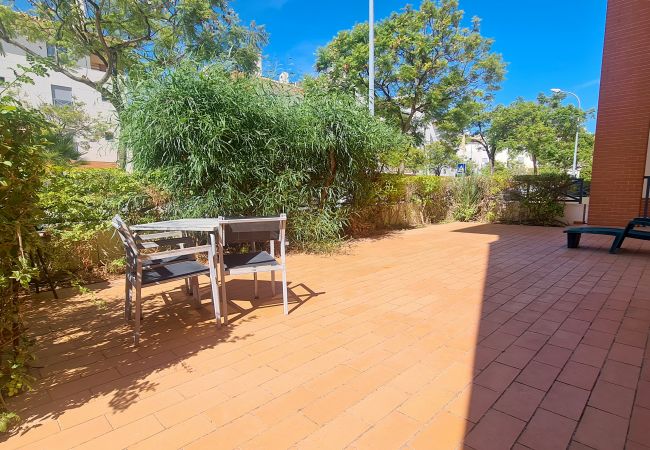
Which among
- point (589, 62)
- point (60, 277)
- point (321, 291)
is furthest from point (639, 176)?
point (589, 62)

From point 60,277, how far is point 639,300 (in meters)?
6.02

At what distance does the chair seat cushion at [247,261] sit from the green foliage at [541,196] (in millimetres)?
8484

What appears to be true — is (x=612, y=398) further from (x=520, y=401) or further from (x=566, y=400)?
(x=520, y=401)

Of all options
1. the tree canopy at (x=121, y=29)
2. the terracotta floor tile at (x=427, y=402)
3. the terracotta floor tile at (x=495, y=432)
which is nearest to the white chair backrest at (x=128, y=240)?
the terracotta floor tile at (x=427, y=402)

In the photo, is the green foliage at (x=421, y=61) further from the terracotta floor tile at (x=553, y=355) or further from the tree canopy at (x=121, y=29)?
the terracotta floor tile at (x=553, y=355)

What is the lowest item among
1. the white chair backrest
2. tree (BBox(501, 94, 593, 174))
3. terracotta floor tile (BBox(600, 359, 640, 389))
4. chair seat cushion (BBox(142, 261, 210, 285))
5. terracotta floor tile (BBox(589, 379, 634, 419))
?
terracotta floor tile (BBox(600, 359, 640, 389))

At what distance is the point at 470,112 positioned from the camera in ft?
50.8

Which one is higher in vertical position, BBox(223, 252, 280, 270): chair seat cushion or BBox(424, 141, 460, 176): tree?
BBox(424, 141, 460, 176): tree

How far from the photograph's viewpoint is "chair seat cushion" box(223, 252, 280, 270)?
2780mm

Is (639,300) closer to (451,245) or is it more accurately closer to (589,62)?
(451,245)

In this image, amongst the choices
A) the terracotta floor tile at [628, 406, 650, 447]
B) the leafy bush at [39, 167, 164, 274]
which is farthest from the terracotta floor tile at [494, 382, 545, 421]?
the leafy bush at [39, 167, 164, 274]

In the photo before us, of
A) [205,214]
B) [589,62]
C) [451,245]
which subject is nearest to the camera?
[205,214]

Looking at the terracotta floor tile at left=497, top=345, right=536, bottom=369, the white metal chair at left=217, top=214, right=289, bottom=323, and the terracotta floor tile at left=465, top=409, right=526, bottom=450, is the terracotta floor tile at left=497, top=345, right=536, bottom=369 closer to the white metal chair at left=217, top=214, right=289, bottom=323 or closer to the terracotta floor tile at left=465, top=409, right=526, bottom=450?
the terracotta floor tile at left=465, top=409, right=526, bottom=450

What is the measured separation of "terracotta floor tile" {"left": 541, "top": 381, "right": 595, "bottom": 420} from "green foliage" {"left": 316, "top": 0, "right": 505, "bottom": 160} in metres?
12.9
